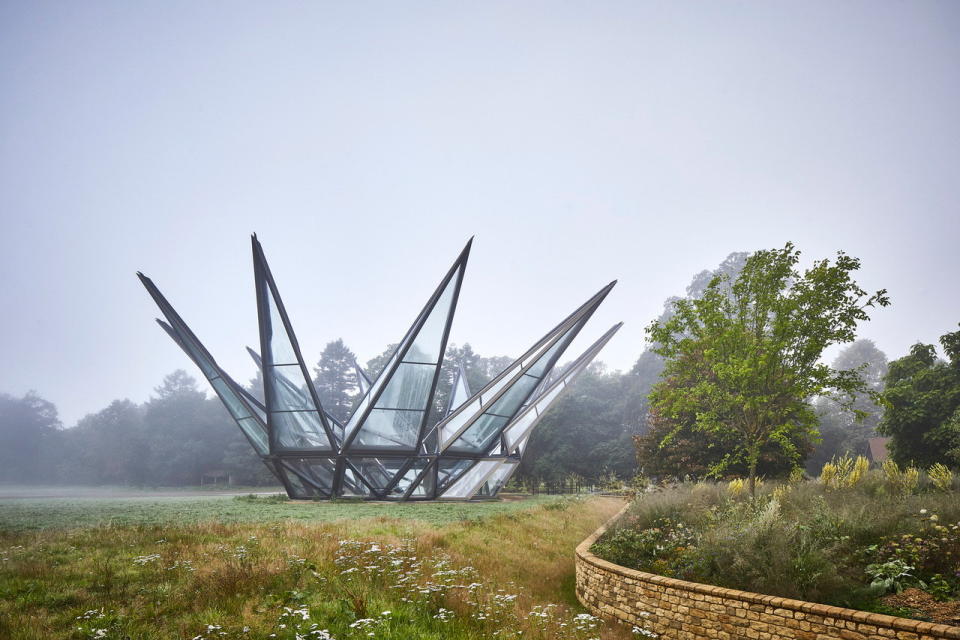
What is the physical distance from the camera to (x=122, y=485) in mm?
50438

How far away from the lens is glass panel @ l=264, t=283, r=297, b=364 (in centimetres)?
1684

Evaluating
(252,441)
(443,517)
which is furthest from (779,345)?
(252,441)

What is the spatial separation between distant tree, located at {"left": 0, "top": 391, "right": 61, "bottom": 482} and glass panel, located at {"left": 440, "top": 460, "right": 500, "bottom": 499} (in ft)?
180

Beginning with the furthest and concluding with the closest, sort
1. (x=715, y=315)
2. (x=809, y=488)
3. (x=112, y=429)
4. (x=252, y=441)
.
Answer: (x=112, y=429) → (x=252, y=441) → (x=715, y=315) → (x=809, y=488)

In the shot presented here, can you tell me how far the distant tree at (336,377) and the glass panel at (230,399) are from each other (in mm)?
36957

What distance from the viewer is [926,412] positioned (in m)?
21.0

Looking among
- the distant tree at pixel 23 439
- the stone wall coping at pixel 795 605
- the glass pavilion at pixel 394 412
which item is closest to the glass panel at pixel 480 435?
the glass pavilion at pixel 394 412

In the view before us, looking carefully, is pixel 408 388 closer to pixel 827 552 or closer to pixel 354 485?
pixel 354 485

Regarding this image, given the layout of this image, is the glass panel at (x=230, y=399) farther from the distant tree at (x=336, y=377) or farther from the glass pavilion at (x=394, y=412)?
the distant tree at (x=336, y=377)

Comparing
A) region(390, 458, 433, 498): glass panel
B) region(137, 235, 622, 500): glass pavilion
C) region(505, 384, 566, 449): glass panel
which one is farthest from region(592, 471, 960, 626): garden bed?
region(505, 384, 566, 449): glass panel

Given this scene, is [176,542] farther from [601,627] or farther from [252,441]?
[252,441]

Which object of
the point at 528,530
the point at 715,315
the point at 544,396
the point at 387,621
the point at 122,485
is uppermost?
the point at 715,315

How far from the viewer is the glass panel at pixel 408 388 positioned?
18297 millimetres

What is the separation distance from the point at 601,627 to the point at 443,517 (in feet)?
22.3
